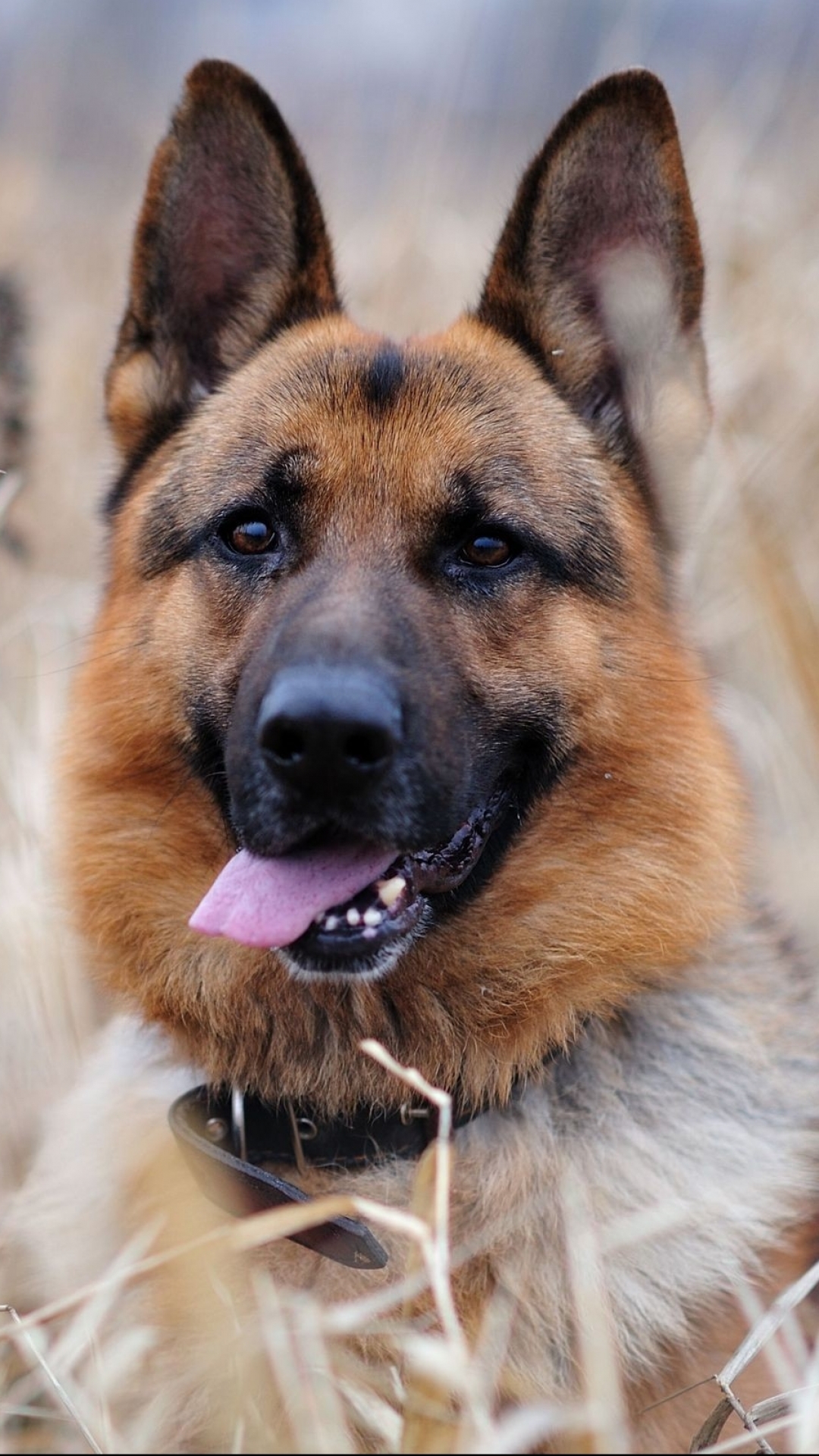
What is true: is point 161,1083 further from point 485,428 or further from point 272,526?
point 485,428

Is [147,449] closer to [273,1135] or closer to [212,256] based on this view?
[212,256]

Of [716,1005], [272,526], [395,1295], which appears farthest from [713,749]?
[395,1295]

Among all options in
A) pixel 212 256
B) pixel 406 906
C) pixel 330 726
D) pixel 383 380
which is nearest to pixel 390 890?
pixel 406 906

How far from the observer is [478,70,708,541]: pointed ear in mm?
3133

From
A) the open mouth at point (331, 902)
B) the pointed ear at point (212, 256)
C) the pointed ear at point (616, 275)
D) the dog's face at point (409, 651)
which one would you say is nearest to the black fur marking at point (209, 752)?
the dog's face at point (409, 651)

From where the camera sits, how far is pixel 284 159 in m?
3.35

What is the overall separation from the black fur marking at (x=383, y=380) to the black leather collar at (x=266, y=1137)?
5.67ft

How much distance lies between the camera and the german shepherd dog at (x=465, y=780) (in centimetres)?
276

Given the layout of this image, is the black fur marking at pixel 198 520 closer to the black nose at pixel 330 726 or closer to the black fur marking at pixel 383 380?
the black fur marking at pixel 383 380

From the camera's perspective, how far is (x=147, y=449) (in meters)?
3.59

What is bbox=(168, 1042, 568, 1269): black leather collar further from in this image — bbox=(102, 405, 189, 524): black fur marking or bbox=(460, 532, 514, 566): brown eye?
bbox=(102, 405, 189, 524): black fur marking

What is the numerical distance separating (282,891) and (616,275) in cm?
184

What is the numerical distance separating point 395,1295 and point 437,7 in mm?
7160

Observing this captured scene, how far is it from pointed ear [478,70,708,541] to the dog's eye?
0.89 m
